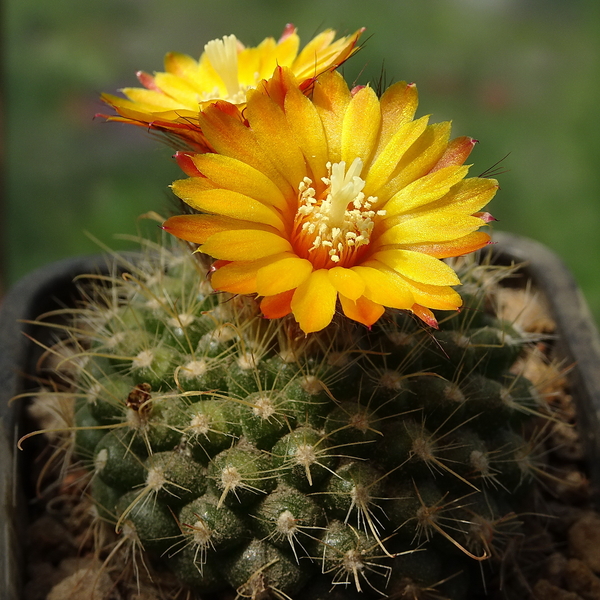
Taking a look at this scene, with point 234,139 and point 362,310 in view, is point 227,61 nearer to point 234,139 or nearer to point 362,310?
point 234,139

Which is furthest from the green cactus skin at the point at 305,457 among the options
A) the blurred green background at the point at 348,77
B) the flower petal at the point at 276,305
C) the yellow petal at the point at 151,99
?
the blurred green background at the point at 348,77

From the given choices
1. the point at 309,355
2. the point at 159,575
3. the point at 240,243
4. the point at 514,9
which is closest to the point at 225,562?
the point at 159,575

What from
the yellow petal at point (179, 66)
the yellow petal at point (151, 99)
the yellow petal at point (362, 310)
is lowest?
the yellow petal at point (362, 310)

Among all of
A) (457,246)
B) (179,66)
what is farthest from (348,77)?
(457,246)

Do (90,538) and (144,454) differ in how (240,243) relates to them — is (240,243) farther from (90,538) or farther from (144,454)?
(90,538)

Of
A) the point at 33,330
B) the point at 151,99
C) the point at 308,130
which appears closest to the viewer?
the point at 308,130

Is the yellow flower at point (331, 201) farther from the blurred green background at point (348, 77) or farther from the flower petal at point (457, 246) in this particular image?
the blurred green background at point (348, 77)

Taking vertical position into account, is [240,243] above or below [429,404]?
above
